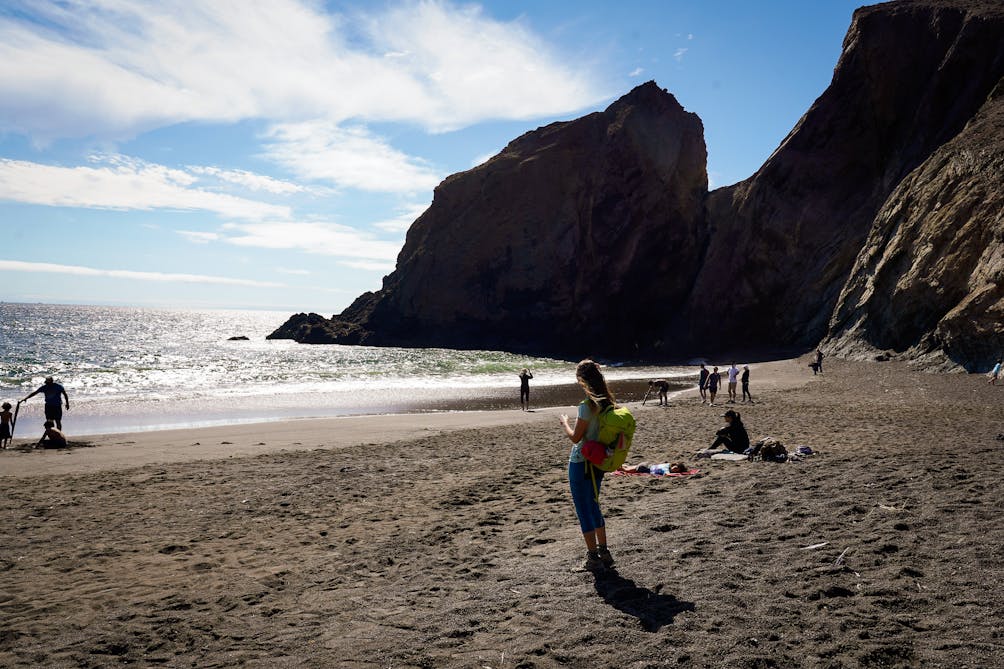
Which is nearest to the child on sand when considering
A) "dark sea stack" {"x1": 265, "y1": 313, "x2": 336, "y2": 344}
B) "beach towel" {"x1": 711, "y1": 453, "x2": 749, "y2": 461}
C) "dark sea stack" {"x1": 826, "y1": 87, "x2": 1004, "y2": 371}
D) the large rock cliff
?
"beach towel" {"x1": 711, "y1": 453, "x2": 749, "y2": 461}

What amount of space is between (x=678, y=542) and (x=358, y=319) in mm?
76935

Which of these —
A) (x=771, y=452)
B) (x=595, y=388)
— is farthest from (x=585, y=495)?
(x=771, y=452)

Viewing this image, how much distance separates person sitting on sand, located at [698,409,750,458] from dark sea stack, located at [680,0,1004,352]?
3281 cm

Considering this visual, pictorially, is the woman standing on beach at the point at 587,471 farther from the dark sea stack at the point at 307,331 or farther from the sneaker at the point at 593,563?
the dark sea stack at the point at 307,331

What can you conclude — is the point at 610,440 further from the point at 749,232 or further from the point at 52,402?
the point at 749,232

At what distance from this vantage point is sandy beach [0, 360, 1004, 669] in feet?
12.4

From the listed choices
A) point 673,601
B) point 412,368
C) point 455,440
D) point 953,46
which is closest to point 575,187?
point 412,368

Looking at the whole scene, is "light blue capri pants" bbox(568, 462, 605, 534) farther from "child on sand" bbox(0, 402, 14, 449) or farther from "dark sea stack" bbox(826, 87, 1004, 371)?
"dark sea stack" bbox(826, 87, 1004, 371)

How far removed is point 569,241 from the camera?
62.8 metres

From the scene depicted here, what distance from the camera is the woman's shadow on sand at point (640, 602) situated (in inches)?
159

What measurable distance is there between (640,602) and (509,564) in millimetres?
1406

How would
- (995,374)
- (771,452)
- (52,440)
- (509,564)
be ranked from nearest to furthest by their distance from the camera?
(509,564) → (771,452) → (52,440) → (995,374)

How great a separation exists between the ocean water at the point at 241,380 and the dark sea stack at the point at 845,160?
35.6 feet

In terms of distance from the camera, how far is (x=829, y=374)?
87.5 ft
